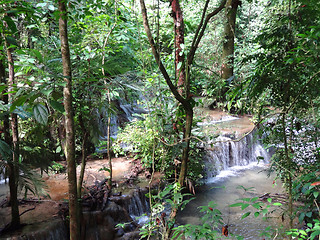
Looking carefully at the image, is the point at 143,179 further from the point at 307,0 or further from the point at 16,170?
the point at 307,0

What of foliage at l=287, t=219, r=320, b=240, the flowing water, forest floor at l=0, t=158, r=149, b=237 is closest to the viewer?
foliage at l=287, t=219, r=320, b=240

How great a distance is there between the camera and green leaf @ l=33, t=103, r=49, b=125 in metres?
1.20

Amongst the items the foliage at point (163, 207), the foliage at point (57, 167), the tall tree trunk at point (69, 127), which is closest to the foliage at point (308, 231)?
the foliage at point (163, 207)

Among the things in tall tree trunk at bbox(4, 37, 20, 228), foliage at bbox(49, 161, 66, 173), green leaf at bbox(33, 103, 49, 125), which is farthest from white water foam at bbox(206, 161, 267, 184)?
green leaf at bbox(33, 103, 49, 125)

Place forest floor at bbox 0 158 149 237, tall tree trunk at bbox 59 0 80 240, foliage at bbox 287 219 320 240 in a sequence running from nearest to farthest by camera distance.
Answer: foliage at bbox 287 219 320 240 < tall tree trunk at bbox 59 0 80 240 < forest floor at bbox 0 158 149 237

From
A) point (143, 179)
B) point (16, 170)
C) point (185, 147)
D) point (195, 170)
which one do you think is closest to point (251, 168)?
point (195, 170)

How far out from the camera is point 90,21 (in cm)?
414

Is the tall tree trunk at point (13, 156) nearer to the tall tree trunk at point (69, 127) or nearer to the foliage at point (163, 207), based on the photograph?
the tall tree trunk at point (69, 127)

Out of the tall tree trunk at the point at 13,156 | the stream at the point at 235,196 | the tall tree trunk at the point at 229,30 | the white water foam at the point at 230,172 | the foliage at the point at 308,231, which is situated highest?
the tall tree trunk at the point at 229,30

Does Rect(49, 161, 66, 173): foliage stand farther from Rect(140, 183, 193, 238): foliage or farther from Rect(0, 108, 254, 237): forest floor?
Rect(140, 183, 193, 238): foliage

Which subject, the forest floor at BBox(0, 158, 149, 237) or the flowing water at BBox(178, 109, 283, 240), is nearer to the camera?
the forest floor at BBox(0, 158, 149, 237)

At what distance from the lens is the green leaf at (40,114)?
3.92 ft

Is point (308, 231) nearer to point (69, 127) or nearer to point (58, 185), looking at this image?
point (69, 127)

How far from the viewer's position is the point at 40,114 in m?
1.21
